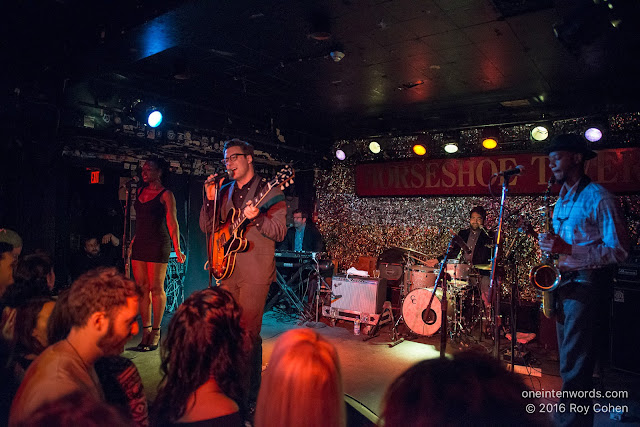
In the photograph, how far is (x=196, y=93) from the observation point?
6.98 m

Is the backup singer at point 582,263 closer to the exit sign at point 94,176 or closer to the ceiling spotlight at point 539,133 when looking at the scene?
the ceiling spotlight at point 539,133

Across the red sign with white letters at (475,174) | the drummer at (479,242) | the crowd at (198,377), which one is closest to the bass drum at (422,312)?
the drummer at (479,242)

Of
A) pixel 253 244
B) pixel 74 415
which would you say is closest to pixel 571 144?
pixel 253 244

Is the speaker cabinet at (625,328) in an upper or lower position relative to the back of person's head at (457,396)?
lower

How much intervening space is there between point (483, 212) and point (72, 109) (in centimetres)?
677

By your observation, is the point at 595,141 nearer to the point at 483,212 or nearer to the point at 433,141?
→ the point at 483,212

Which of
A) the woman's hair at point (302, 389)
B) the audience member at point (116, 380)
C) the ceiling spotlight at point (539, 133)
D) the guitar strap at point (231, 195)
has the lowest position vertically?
the audience member at point (116, 380)

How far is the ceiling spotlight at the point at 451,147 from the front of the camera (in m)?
8.45

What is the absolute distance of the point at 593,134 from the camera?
7184 millimetres

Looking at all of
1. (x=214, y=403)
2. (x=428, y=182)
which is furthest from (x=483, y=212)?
(x=214, y=403)

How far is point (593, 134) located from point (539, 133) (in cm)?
83

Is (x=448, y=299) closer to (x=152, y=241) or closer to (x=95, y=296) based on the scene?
(x=152, y=241)

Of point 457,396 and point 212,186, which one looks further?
point 212,186

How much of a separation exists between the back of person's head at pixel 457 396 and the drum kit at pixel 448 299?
18.3ft
